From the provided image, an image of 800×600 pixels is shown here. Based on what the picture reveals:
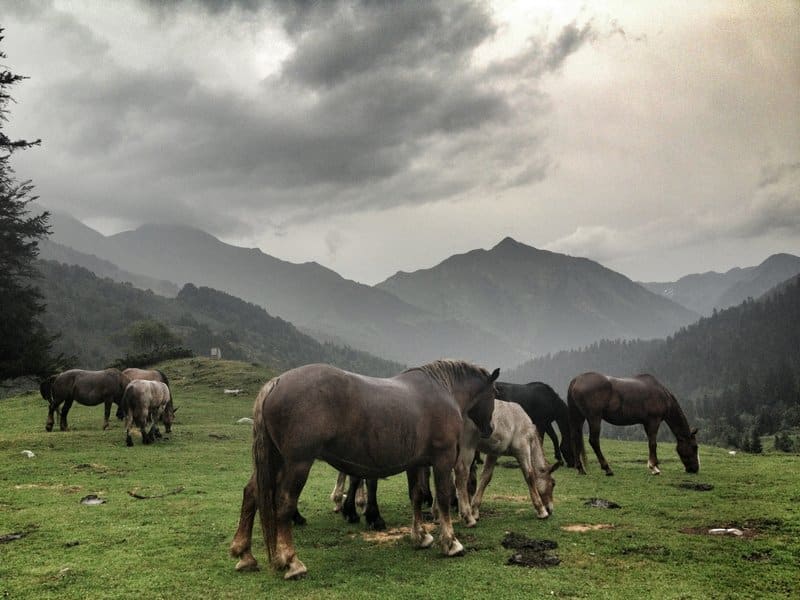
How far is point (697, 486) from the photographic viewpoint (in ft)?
45.5

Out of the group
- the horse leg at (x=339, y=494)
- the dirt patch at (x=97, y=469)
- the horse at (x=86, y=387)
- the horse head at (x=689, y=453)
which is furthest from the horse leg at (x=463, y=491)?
the horse at (x=86, y=387)

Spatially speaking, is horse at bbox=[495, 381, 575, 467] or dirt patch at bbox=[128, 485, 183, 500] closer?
dirt patch at bbox=[128, 485, 183, 500]

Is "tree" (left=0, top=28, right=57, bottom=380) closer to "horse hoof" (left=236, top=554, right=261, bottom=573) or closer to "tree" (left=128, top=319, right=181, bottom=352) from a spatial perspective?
"horse hoof" (left=236, top=554, right=261, bottom=573)

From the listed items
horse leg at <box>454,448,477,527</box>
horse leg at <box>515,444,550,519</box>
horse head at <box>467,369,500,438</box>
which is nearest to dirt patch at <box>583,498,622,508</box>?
horse leg at <box>515,444,550,519</box>

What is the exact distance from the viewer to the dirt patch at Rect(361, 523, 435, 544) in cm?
916

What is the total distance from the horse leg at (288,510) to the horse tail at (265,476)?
17 centimetres

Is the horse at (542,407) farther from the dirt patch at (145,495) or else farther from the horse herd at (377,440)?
the dirt patch at (145,495)

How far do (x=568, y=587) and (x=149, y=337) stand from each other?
3526 inches

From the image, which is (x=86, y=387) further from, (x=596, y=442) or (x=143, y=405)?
(x=596, y=442)

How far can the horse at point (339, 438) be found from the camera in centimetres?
713

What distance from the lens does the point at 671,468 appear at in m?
17.8

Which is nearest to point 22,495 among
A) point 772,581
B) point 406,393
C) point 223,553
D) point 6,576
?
point 6,576

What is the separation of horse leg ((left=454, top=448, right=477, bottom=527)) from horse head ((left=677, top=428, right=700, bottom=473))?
1024 centimetres

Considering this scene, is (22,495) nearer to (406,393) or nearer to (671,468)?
(406,393)
